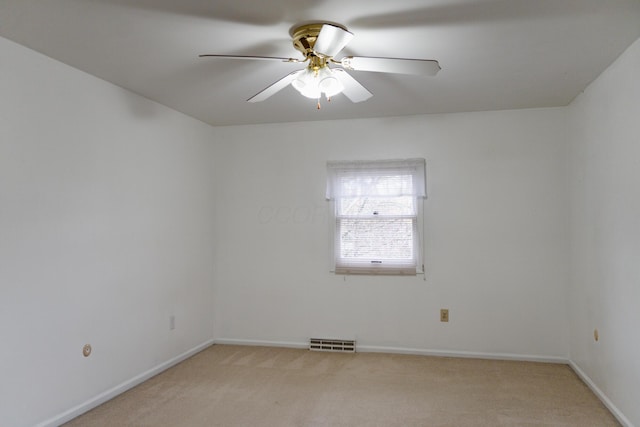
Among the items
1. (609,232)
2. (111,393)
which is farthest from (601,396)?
(111,393)

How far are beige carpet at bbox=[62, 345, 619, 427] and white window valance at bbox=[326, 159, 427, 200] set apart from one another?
1.57 meters

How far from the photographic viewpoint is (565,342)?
3.85 metres

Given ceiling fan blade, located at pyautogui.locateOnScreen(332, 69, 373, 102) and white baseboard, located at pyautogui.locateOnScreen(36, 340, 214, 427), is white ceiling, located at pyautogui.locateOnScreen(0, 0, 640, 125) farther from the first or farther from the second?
white baseboard, located at pyautogui.locateOnScreen(36, 340, 214, 427)

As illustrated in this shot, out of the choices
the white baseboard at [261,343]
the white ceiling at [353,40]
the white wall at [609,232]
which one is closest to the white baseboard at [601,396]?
the white wall at [609,232]

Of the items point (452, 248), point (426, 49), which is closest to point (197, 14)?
point (426, 49)

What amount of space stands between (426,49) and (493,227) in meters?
2.07

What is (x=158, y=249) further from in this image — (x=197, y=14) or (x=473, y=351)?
(x=473, y=351)

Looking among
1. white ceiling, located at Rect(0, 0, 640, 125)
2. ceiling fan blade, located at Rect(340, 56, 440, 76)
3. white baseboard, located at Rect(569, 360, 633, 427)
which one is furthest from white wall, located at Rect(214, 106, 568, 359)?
ceiling fan blade, located at Rect(340, 56, 440, 76)

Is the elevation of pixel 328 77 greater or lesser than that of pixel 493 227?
greater

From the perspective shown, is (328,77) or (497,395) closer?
(328,77)

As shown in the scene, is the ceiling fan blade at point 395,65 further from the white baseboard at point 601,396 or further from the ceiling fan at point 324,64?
the white baseboard at point 601,396

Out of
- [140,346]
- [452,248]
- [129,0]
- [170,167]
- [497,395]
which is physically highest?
[129,0]

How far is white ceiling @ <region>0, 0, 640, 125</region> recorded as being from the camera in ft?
6.81

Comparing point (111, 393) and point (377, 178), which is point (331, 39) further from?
point (111, 393)
